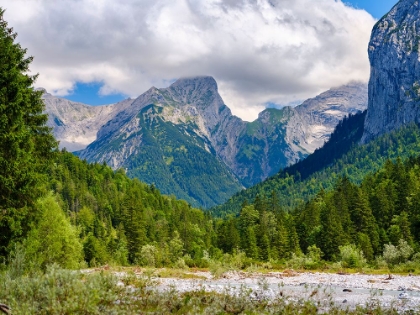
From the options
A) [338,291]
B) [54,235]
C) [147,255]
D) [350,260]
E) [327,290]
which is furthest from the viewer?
[147,255]

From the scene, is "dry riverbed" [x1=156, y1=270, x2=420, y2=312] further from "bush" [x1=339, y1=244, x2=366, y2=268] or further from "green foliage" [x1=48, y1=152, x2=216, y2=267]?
"green foliage" [x1=48, y1=152, x2=216, y2=267]

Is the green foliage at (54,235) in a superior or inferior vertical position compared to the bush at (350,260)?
superior

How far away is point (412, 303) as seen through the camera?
66.6ft

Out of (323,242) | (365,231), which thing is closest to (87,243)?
(323,242)

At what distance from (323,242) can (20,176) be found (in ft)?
273

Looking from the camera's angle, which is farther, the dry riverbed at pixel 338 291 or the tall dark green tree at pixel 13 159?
the tall dark green tree at pixel 13 159

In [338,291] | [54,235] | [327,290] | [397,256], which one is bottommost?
[397,256]

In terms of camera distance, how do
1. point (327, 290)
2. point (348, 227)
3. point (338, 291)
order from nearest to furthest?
1. point (327, 290)
2. point (338, 291)
3. point (348, 227)

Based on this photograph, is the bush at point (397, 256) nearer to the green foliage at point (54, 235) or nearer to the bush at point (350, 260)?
the bush at point (350, 260)

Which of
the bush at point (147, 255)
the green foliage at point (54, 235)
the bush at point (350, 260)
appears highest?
the green foliage at point (54, 235)

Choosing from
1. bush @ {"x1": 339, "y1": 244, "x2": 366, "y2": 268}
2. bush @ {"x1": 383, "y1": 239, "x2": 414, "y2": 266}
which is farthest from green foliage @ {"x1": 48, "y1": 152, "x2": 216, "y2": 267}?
bush @ {"x1": 383, "y1": 239, "x2": 414, "y2": 266}

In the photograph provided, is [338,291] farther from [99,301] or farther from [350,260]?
[350,260]

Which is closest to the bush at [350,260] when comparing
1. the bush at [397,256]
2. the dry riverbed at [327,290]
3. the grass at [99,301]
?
the bush at [397,256]

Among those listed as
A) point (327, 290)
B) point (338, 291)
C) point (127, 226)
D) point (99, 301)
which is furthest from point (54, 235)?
point (127, 226)
